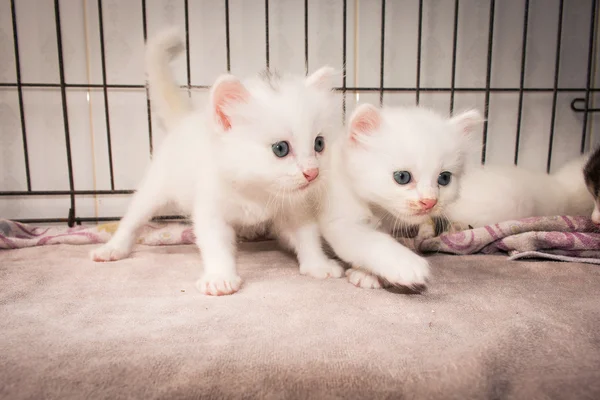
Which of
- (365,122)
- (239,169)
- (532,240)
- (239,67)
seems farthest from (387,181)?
(239,67)

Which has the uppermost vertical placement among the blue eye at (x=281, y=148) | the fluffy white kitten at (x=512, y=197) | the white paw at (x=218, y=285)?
the blue eye at (x=281, y=148)

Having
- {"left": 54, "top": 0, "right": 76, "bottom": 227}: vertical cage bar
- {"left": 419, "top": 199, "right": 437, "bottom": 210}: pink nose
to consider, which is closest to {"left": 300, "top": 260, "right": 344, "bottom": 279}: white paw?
{"left": 419, "top": 199, "right": 437, "bottom": 210}: pink nose

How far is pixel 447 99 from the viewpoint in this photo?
221 cm

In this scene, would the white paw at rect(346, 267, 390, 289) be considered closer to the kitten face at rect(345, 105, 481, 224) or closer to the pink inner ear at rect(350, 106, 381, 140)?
the kitten face at rect(345, 105, 481, 224)

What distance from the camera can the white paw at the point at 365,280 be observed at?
1176 mm

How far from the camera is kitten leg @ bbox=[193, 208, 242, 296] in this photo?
3.65 ft

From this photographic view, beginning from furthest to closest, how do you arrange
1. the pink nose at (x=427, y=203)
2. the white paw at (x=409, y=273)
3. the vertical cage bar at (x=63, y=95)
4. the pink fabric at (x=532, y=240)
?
1. the vertical cage bar at (x=63, y=95)
2. the pink fabric at (x=532, y=240)
3. the pink nose at (x=427, y=203)
4. the white paw at (x=409, y=273)

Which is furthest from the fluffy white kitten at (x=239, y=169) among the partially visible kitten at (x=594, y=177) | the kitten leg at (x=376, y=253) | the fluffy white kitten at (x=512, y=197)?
the partially visible kitten at (x=594, y=177)

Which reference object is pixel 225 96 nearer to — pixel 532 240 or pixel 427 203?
pixel 427 203

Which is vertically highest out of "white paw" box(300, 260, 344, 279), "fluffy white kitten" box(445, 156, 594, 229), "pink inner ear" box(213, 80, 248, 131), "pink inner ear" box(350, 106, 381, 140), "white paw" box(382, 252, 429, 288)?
"pink inner ear" box(213, 80, 248, 131)

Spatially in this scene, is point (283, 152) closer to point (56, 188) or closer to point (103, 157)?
point (103, 157)

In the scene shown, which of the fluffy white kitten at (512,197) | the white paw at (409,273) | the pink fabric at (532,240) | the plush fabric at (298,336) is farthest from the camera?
the fluffy white kitten at (512,197)

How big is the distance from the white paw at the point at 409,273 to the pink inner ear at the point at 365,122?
42 cm

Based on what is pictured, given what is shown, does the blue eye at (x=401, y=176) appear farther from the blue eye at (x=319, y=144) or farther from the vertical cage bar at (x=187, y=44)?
the vertical cage bar at (x=187, y=44)
